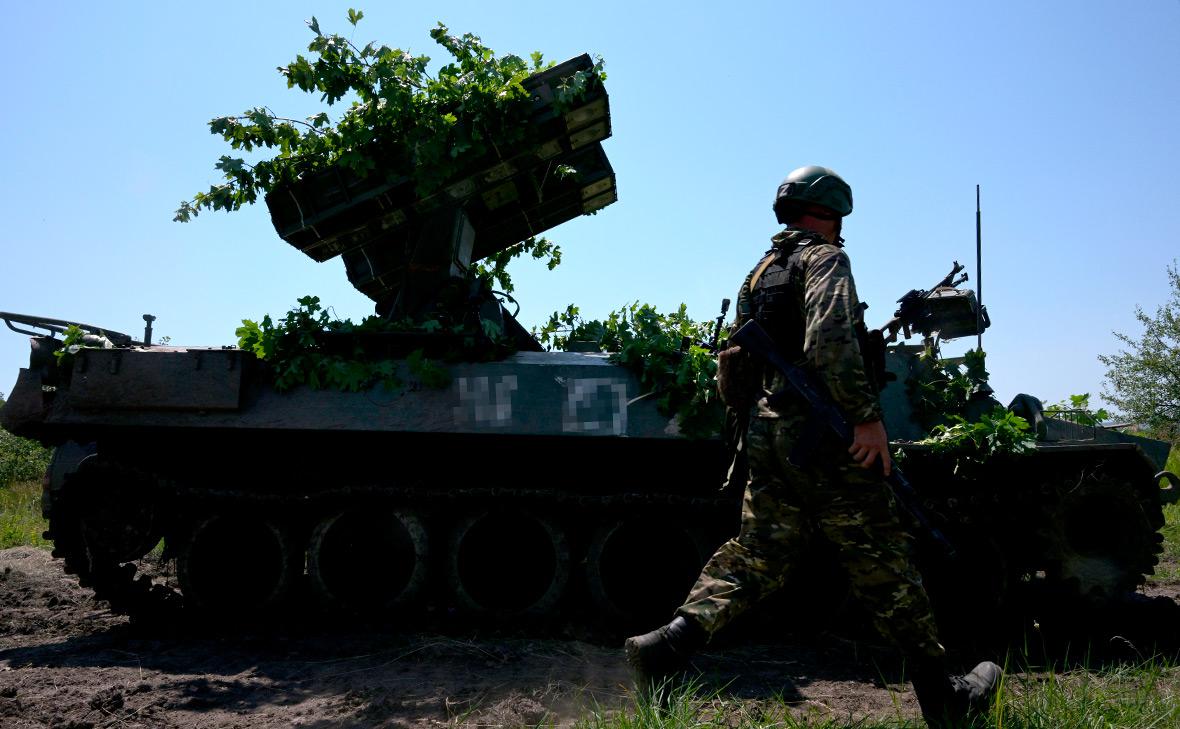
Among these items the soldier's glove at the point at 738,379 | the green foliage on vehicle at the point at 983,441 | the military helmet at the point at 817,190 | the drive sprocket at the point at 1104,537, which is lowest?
the drive sprocket at the point at 1104,537

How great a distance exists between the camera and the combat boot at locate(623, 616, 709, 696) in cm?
328

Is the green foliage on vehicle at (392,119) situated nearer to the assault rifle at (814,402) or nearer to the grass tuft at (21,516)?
the assault rifle at (814,402)

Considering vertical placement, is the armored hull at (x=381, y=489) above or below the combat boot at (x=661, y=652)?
above

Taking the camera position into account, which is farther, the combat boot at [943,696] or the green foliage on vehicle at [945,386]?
the green foliage on vehicle at [945,386]

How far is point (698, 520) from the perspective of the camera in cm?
584

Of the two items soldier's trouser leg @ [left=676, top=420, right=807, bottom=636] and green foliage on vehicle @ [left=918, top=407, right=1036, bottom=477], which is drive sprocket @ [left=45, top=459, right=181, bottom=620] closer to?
soldier's trouser leg @ [left=676, top=420, right=807, bottom=636]

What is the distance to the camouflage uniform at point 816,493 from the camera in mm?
3229

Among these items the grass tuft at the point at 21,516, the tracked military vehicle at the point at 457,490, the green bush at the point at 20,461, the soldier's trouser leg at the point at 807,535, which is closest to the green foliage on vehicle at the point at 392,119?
the tracked military vehicle at the point at 457,490

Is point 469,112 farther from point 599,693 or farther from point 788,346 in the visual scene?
point 599,693

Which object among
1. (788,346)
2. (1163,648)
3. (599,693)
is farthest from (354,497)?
(1163,648)

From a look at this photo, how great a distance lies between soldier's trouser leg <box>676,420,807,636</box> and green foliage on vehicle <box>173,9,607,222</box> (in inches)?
150

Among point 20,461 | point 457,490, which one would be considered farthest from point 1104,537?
point 20,461

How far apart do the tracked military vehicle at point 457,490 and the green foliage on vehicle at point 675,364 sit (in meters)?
0.12

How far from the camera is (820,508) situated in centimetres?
337
